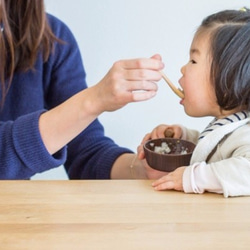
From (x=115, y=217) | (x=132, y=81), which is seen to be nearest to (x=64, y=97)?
(x=132, y=81)

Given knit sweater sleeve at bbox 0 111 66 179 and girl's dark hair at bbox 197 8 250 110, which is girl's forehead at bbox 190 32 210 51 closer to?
girl's dark hair at bbox 197 8 250 110

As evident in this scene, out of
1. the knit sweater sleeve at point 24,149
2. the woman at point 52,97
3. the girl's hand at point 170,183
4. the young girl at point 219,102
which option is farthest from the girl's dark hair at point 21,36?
the girl's hand at point 170,183

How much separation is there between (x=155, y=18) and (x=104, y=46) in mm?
176

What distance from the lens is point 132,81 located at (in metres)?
0.65

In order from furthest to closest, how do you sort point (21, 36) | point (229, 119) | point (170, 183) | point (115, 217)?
point (21, 36), point (229, 119), point (170, 183), point (115, 217)

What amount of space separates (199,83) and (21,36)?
43 cm

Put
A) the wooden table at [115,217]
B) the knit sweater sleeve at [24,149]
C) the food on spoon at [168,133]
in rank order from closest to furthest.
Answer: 1. the wooden table at [115,217]
2. the knit sweater sleeve at [24,149]
3. the food on spoon at [168,133]

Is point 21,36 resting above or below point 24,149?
above

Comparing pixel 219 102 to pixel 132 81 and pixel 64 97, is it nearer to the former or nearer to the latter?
pixel 132 81

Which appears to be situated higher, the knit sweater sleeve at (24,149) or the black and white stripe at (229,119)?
the black and white stripe at (229,119)

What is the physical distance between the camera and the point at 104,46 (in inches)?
52.4

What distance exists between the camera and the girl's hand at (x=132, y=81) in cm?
64

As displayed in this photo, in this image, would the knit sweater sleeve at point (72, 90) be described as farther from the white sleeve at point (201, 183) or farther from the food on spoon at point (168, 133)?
the white sleeve at point (201, 183)

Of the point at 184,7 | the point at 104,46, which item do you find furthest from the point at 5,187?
the point at 184,7
